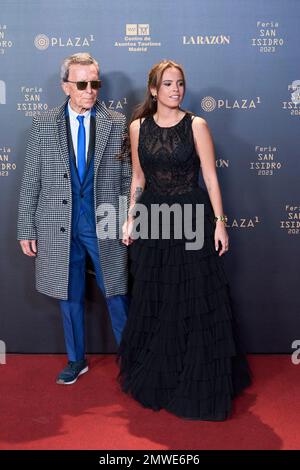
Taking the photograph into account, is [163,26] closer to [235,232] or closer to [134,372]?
[235,232]

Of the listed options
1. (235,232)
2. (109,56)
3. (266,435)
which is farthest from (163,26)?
(266,435)

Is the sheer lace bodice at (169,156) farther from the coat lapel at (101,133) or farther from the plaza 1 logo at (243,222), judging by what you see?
the plaza 1 logo at (243,222)

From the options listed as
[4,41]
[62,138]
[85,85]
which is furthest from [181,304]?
[4,41]

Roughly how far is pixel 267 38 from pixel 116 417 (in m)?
2.33

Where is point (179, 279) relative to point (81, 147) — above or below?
below

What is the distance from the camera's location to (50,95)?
13.2ft

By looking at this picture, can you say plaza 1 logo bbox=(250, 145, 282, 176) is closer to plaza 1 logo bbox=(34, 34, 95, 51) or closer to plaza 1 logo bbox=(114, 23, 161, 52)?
plaza 1 logo bbox=(114, 23, 161, 52)

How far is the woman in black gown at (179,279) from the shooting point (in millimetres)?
3330

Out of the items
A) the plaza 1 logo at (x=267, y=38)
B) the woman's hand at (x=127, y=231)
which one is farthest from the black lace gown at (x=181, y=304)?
the plaza 1 logo at (x=267, y=38)

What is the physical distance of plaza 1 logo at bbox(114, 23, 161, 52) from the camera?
3.93 m

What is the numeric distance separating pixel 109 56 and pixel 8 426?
217 centimetres

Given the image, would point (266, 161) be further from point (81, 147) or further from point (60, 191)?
point (60, 191)

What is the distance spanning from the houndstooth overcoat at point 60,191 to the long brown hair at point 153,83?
210 mm

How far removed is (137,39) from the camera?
395 cm
